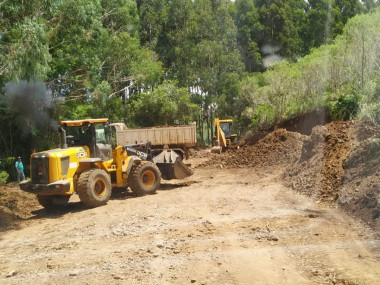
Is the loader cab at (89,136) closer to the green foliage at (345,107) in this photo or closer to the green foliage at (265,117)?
the green foliage at (345,107)

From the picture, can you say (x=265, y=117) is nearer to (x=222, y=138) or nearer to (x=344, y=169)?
(x=222, y=138)

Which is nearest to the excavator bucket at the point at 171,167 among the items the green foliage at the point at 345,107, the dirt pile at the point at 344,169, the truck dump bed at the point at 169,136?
the truck dump bed at the point at 169,136

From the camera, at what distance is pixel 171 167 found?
1403 centimetres

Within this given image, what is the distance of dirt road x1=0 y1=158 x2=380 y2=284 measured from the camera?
19.1 feet

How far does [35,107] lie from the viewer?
19.7m

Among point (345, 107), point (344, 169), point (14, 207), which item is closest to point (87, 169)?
point (14, 207)

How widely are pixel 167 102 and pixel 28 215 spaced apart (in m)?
22.1

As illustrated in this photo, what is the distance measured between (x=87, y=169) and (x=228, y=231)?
513 centimetres

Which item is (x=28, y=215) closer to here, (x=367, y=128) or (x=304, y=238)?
(x=304, y=238)

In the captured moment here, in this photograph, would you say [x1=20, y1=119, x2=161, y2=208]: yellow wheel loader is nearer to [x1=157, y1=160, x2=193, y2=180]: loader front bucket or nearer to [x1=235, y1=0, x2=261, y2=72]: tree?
[x1=157, y1=160, x2=193, y2=180]: loader front bucket

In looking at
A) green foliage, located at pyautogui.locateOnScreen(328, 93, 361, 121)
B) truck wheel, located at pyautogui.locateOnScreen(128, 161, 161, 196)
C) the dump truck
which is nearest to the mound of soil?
truck wheel, located at pyautogui.locateOnScreen(128, 161, 161, 196)

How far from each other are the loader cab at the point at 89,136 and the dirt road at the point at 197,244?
1754 millimetres

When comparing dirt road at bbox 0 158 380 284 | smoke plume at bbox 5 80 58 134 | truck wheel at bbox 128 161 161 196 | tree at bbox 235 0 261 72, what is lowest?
dirt road at bbox 0 158 380 284

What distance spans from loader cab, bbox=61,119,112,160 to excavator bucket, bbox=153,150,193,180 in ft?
8.02
